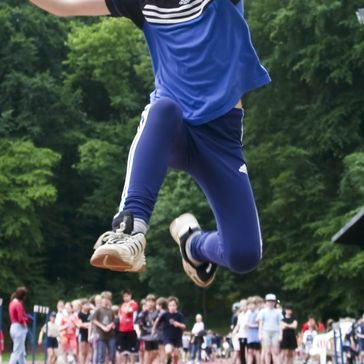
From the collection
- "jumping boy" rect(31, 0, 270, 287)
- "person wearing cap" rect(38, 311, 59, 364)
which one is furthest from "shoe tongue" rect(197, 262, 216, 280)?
"person wearing cap" rect(38, 311, 59, 364)

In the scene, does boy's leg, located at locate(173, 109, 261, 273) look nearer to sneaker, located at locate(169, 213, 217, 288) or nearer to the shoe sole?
sneaker, located at locate(169, 213, 217, 288)

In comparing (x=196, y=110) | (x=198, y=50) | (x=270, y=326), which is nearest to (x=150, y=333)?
(x=270, y=326)

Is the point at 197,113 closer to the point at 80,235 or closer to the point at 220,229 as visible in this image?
the point at 220,229

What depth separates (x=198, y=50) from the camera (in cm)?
547

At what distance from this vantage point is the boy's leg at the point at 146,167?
5.24m

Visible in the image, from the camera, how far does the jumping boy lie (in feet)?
17.7

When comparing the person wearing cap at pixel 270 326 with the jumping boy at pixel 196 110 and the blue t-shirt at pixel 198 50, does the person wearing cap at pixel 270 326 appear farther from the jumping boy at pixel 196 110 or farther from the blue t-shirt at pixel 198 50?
the blue t-shirt at pixel 198 50

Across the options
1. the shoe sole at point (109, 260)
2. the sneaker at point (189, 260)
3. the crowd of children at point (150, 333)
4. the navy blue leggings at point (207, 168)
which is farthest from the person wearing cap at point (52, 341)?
the shoe sole at point (109, 260)

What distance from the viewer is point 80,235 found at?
54188 mm

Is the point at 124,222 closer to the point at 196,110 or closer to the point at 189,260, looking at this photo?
the point at 196,110

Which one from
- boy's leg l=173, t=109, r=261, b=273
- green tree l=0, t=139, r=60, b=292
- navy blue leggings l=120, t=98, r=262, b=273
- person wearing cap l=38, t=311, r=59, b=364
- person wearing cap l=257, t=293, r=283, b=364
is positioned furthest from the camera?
green tree l=0, t=139, r=60, b=292

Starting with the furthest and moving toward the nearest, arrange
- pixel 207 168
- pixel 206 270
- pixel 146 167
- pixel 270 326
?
1. pixel 270 326
2. pixel 206 270
3. pixel 207 168
4. pixel 146 167

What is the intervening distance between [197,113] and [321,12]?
3989cm

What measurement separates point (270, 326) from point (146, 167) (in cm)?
1701
